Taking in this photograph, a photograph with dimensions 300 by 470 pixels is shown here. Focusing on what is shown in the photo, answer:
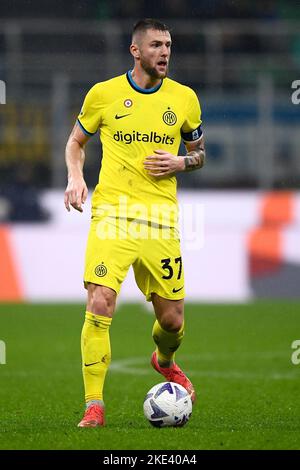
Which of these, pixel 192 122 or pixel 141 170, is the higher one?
pixel 192 122

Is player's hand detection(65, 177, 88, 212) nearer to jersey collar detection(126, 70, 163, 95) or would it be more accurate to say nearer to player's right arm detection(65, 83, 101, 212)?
player's right arm detection(65, 83, 101, 212)

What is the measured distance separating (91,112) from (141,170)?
492mm

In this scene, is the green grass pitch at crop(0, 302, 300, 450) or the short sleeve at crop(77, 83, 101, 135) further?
the short sleeve at crop(77, 83, 101, 135)

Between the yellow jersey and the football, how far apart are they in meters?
1.12

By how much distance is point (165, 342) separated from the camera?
7.17 metres

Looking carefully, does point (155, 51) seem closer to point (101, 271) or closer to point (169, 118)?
point (169, 118)

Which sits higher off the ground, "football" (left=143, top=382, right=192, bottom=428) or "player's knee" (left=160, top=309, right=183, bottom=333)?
"player's knee" (left=160, top=309, right=183, bottom=333)

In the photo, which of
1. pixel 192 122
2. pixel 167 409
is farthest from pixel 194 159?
pixel 167 409

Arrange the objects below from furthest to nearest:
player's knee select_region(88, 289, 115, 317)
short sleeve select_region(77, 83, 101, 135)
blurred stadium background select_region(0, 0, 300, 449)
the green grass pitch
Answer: blurred stadium background select_region(0, 0, 300, 449), short sleeve select_region(77, 83, 101, 135), player's knee select_region(88, 289, 115, 317), the green grass pitch

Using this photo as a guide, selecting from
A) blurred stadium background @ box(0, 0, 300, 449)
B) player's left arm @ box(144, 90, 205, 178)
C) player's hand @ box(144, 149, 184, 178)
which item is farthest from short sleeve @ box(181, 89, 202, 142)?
blurred stadium background @ box(0, 0, 300, 449)

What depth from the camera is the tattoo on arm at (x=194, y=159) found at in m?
6.80

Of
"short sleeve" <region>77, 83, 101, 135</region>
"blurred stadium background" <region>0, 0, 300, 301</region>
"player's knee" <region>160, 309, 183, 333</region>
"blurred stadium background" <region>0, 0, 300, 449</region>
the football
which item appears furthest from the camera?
"blurred stadium background" <region>0, 0, 300, 301</region>

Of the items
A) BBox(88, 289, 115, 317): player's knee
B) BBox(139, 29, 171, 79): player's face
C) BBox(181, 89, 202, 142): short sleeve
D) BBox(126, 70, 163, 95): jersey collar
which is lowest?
BBox(88, 289, 115, 317): player's knee

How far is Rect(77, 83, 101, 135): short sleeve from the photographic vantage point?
22.0ft
